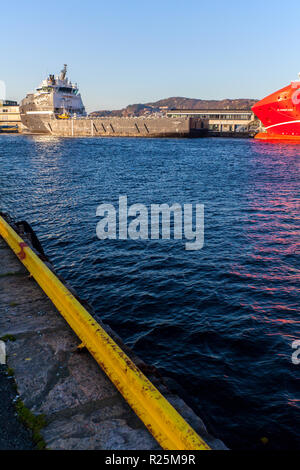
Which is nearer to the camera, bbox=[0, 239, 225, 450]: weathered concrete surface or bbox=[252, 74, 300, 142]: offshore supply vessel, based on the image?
bbox=[0, 239, 225, 450]: weathered concrete surface

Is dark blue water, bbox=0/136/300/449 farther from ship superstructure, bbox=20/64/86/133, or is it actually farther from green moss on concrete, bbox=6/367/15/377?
ship superstructure, bbox=20/64/86/133

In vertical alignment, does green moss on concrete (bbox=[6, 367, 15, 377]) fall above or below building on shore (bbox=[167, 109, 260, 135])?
below

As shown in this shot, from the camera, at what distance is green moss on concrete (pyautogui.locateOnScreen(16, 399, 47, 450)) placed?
4.14 meters

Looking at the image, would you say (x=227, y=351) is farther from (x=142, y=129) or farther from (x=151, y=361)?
(x=142, y=129)

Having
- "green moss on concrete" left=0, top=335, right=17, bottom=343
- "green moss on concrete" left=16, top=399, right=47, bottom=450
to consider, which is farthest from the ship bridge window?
"green moss on concrete" left=16, top=399, right=47, bottom=450

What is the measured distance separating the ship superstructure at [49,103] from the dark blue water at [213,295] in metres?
117

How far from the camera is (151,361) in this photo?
9.41 metres

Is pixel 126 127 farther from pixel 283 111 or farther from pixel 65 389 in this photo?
pixel 65 389

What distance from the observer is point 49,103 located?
13312 cm

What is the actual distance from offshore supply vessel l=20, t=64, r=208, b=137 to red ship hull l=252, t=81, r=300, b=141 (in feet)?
128

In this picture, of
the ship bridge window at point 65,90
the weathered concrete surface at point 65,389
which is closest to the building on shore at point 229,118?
the ship bridge window at point 65,90

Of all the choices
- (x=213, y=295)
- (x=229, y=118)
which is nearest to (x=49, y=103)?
(x=229, y=118)

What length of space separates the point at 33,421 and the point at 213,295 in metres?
9.65

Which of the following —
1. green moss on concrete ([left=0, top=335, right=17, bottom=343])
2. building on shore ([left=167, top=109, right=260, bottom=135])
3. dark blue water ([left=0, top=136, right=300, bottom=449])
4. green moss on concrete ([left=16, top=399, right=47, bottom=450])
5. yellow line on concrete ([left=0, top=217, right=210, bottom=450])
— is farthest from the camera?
building on shore ([left=167, top=109, right=260, bottom=135])
